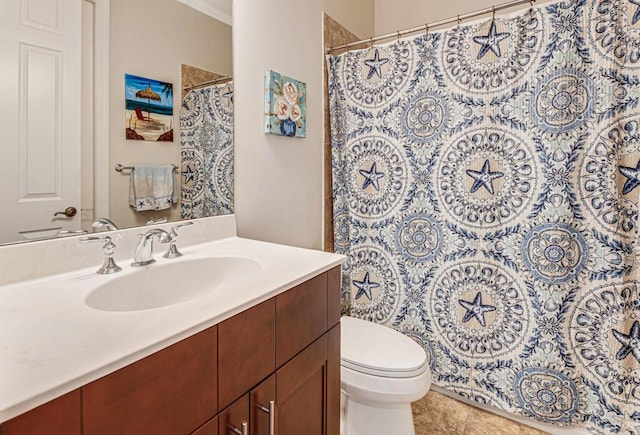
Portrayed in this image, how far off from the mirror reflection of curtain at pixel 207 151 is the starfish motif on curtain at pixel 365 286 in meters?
0.90

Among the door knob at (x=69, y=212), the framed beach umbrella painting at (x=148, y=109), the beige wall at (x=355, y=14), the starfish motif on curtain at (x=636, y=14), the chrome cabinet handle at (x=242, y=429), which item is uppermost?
the beige wall at (x=355, y=14)

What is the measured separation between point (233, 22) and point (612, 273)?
177cm

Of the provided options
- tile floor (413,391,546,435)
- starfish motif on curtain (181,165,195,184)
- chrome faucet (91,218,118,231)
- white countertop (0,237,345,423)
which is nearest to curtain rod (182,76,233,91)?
starfish motif on curtain (181,165,195,184)

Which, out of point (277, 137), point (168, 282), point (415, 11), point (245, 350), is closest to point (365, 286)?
point (277, 137)

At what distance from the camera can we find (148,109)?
1144 millimetres

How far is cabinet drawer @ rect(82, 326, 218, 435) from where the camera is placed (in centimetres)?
51

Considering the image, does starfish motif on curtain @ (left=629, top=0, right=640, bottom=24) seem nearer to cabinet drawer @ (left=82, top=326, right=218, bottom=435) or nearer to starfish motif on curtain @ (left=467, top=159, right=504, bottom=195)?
starfish motif on curtain @ (left=467, top=159, right=504, bottom=195)

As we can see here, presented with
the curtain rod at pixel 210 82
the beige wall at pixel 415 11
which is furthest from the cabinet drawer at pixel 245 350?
the beige wall at pixel 415 11

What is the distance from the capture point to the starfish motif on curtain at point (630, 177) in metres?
1.34

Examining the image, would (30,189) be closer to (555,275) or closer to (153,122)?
(153,122)

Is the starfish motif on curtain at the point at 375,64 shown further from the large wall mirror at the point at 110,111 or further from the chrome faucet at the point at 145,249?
the chrome faucet at the point at 145,249

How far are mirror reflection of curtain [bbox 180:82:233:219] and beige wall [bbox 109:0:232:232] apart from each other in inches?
1.7

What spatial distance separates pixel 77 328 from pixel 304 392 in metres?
0.58

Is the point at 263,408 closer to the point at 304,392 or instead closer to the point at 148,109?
the point at 304,392
